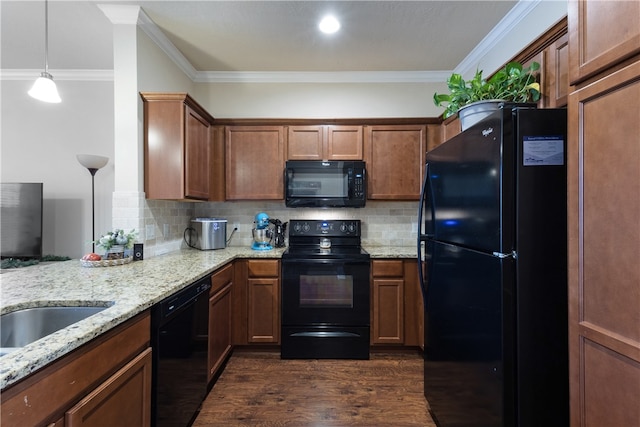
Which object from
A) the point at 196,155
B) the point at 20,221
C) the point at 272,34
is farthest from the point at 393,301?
the point at 20,221

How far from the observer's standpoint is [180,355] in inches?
57.7

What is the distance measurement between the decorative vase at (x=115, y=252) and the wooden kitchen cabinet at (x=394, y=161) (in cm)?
207

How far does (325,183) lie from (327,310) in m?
1.16

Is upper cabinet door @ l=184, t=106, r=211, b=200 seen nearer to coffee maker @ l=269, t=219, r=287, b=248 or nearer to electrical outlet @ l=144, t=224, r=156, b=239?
electrical outlet @ l=144, t=224, r=156, b=239

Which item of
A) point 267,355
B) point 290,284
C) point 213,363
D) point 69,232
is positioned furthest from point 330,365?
point 69,232

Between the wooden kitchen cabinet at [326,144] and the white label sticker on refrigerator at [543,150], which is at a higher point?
the wooden kitchen cabinet at [326,144]

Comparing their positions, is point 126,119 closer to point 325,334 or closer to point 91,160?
point 91,160

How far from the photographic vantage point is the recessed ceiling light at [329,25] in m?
2.10

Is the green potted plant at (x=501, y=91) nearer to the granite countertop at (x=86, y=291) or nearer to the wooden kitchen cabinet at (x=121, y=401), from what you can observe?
the granite countertop at (x=86, y=291)

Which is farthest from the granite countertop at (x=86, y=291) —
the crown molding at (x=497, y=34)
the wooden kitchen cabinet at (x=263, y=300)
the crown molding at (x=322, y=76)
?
the crown molding at (x=497, y=34)

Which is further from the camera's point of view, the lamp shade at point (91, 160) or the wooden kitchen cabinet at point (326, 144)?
the wooden kitchen cabinet at point (326, 144)

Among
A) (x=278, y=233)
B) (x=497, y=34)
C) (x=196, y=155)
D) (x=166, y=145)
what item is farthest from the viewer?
(x=278, y=233)

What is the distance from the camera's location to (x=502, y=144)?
1.05 meters

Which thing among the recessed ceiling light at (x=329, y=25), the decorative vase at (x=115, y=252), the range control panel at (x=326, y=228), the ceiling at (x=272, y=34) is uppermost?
the ceiling at (x=272, y=34)
